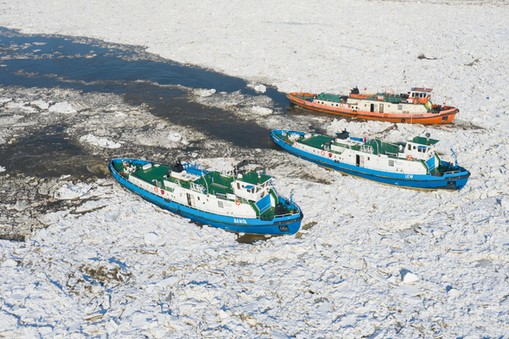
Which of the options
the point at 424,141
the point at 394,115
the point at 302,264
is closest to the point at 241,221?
the point at 302,264

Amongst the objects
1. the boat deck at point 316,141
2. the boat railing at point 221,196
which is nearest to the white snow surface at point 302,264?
the boat deck at point 316,141

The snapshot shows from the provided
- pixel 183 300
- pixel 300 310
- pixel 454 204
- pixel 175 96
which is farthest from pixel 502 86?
pixel 183 300

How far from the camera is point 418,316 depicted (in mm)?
17547

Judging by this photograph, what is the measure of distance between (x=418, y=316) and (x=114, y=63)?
45.1m

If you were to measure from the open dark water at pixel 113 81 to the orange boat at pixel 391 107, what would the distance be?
4.69 meters

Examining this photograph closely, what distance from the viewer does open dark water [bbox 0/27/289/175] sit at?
110ft

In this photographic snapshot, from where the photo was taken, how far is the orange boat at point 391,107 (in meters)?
35.8

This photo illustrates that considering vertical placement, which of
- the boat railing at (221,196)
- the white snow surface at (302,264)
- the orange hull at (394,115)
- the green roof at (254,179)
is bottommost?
the white snow surface at (302,264)

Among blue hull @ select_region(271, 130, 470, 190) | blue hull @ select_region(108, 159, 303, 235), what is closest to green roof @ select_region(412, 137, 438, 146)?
blue hull @ select_region(271, 130, 470, 190)

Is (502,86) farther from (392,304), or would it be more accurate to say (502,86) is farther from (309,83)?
(392,304)

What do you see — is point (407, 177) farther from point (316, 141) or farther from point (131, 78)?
point (131, 78)

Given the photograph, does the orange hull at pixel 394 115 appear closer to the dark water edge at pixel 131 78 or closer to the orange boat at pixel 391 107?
the orange boat at pixel 391 107

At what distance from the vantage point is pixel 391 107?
36.6 metres

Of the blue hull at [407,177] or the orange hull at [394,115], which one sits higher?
the orange hull at [394,115]
